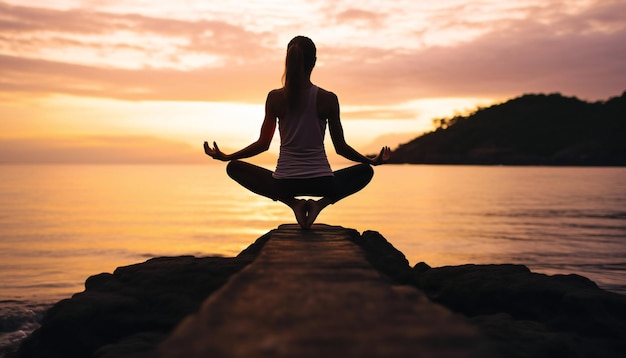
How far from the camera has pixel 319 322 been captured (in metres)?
3.37

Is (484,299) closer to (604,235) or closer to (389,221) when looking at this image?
(604,235)

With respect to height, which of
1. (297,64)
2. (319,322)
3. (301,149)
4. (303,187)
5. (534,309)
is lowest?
(534,309)

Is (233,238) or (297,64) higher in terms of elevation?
(297,64)

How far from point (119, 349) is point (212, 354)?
334cm

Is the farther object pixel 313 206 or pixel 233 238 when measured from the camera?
pixel 233 238

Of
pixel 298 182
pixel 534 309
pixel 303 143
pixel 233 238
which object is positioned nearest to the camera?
pixel 534 309

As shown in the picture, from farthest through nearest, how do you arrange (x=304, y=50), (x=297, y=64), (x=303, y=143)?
1. (x=303, y=143)
2. (x=304, y=50)
3. (x=297, y=64)

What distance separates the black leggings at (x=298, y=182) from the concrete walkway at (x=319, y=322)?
3.52 metres

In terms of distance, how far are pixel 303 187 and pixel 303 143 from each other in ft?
2.21

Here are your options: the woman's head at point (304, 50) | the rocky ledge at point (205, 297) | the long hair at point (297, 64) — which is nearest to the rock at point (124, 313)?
the rocky ledge at point (205, 297)

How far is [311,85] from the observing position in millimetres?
8148

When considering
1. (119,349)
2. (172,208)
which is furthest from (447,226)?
(119,349)

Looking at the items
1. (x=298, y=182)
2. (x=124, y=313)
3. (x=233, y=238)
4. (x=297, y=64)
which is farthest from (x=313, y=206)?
(x=233, y=238)

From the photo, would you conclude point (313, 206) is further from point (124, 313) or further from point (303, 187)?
point (124, 313)
